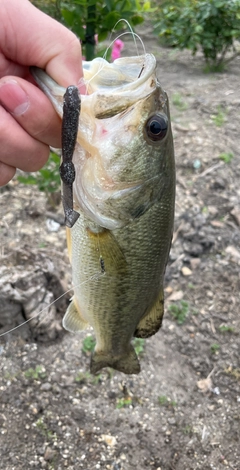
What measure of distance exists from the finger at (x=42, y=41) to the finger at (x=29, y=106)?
7 cm

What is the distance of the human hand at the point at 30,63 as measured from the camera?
117cm

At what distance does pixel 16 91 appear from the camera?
1167 mm

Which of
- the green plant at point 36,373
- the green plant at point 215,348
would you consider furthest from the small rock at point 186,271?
the green plant at point 36,373

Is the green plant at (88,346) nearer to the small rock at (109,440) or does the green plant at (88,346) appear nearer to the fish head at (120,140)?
the small rock at (109,440)

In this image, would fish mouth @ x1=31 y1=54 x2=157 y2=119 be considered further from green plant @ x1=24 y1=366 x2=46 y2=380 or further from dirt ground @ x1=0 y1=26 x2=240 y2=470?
green plant @ x1=24 y1=366 x2=46 y2=380

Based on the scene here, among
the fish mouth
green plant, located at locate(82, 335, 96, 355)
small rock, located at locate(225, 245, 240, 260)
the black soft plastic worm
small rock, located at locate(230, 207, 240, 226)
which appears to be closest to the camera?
the black soft plastic worm

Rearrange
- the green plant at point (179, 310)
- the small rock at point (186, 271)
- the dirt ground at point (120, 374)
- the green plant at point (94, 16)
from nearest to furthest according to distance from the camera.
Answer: the green plant at point (94, 16) < the dirt ground at point (120, 374) < the green plant at point (179, 310) < the small rock at point (186, 271)

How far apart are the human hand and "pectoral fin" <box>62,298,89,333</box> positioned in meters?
0.66

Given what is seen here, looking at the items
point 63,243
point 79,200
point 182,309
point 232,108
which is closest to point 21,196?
point 63,243

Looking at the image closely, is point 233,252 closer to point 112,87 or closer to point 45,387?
Answer: point 45,387

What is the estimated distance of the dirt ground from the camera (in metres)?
2.09

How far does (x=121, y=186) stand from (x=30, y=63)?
16.4 inches

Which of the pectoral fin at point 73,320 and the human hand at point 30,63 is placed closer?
the human hand at point 30,63

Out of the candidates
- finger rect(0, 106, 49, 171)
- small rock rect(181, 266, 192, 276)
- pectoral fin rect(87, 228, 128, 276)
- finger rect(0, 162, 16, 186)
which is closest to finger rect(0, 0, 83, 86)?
finger rect(0, 106, 49, 171)
